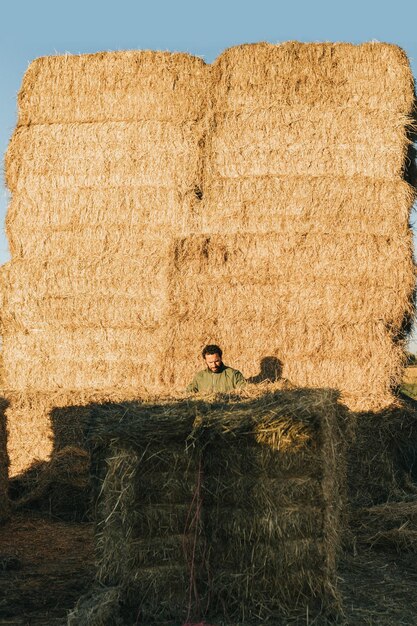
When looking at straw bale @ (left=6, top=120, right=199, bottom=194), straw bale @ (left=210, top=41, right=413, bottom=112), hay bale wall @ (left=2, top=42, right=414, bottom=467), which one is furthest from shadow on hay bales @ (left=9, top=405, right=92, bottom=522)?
straw bale @ (left=210, top=41, right=413, bottom=112)

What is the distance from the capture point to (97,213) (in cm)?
1123

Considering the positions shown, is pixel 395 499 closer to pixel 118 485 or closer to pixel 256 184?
pixel 256 184

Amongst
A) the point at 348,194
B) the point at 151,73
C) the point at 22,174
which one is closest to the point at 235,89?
the point at 151,73

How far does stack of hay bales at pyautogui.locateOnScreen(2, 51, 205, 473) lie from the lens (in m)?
11.0

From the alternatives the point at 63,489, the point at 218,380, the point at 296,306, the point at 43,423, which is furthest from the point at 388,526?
the point at 43,423

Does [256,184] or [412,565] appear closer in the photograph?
[412,565]

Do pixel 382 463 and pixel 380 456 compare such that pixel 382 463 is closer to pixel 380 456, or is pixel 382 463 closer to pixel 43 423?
pixel 380 456

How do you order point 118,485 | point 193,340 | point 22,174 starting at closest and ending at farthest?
point 118,485
point 193,340
point 22,174

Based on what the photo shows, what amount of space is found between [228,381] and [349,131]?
155 inches

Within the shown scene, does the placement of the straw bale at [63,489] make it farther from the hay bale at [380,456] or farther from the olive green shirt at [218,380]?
the hay bale at [380,456]

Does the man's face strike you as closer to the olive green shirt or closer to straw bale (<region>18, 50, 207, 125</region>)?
the olive green shirt

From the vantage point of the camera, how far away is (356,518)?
9.48 meters

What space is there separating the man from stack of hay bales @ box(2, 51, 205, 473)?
1.40m

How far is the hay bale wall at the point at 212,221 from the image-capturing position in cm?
1072
